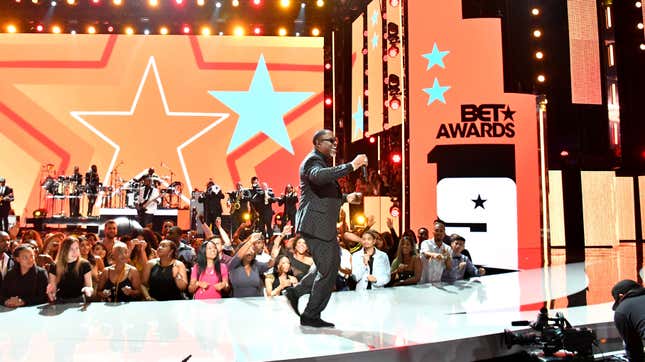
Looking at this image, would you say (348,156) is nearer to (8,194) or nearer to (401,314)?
(8,194)

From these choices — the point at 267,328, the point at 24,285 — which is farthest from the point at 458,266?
the point at 24,285

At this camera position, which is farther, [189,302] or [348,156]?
[348,156]

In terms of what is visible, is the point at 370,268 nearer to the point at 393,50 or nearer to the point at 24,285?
the point at 24,285

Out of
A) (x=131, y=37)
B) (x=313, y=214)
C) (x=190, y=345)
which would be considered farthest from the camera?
(x=131, y=37)

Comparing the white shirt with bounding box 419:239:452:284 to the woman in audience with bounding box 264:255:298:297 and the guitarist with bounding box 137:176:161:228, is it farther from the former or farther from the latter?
the guitarist with bounding box 137:176:161:228

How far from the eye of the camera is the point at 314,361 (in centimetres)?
277

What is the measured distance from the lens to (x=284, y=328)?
3.52 meters

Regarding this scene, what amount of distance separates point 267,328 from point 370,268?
81.5 inches

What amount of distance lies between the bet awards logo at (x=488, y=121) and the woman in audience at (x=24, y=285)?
6210 millimetres

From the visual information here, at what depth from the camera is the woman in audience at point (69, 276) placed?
4297 mm

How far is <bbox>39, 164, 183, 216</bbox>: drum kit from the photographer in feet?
41.7

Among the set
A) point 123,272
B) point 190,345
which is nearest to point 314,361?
point 190,345

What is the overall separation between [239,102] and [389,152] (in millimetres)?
5438

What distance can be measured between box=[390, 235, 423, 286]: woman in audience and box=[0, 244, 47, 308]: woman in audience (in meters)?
3.23
